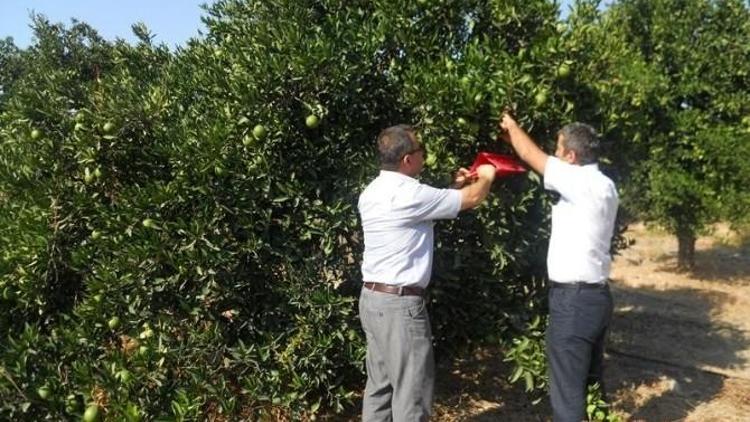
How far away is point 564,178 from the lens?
3863mm

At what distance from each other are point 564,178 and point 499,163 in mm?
376

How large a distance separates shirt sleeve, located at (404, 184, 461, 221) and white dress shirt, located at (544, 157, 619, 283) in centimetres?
62

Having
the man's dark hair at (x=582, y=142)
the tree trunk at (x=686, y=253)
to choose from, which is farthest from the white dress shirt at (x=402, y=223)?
the tree trunk at (x=686, y=253)

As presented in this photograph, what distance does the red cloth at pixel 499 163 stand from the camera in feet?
13.1

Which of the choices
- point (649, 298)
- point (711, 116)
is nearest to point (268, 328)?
point (649, 298)

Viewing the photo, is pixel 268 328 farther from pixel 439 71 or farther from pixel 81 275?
pixel 439 71

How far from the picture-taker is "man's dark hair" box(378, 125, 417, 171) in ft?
12.2

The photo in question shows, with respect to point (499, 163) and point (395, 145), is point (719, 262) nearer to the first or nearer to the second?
point (499, 163)

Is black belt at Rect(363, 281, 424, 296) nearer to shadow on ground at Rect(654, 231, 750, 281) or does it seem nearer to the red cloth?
the red cloth

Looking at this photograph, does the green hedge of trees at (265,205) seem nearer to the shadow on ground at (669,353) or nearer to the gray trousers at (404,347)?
the gray trousers at (404,347)

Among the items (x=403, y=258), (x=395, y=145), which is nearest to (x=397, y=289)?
(x=403, y=258)

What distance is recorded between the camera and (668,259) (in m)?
12.6

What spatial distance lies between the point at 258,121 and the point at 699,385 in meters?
4.49

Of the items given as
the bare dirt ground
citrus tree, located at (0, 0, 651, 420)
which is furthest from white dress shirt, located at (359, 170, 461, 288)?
the bare dirt ground
